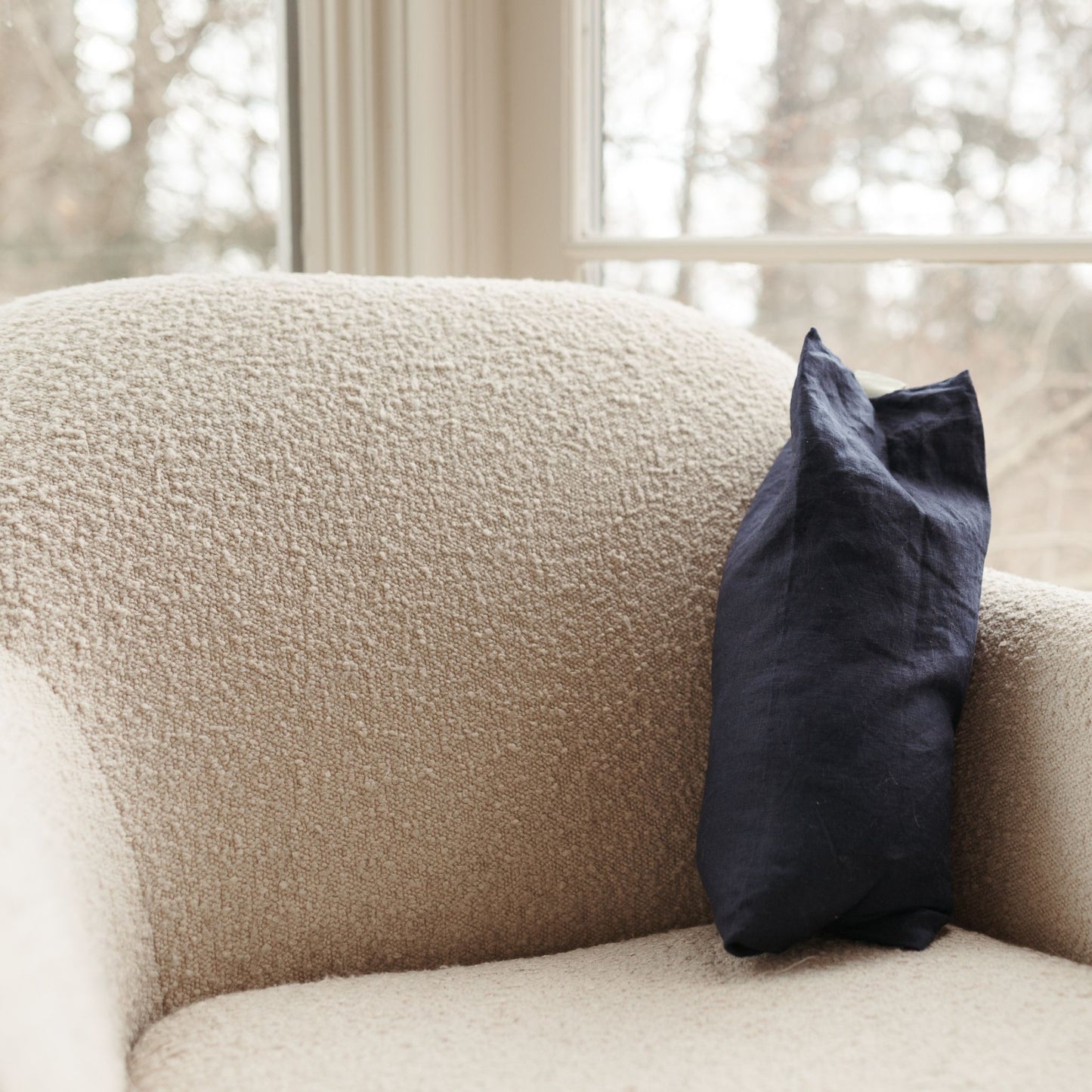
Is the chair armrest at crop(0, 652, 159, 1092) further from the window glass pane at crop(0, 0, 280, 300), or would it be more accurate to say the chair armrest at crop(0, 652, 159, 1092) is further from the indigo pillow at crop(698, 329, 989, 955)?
the window glass pane at crop(0, 0, 280, 300)

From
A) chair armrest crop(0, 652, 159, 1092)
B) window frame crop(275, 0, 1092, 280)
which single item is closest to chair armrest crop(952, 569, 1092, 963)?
chair armrest crop(0, 652, 159, 1092)

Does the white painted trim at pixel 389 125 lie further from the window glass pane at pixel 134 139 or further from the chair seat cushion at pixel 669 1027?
the chair seat cushion at pixel 669 1027

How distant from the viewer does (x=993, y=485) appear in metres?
1.48

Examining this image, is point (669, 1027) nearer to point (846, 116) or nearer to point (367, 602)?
point (367, 602)

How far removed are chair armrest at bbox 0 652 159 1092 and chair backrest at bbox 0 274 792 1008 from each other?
0.02m

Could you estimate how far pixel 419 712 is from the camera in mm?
793

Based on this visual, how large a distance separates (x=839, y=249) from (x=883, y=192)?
0.32 ft

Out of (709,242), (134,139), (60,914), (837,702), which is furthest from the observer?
(709,242)

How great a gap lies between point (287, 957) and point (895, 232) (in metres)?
1.15

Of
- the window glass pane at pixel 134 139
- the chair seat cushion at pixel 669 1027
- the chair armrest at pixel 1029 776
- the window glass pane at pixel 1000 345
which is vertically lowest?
the chair seat cushion at pixel 669 1027

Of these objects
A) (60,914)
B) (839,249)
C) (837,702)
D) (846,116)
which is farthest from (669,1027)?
(846,116)

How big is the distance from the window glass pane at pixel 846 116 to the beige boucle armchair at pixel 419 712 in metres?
0.68

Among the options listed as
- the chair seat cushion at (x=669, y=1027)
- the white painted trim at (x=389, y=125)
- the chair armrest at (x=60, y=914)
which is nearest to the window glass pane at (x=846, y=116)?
the white painted trim at (x=389, y=125)

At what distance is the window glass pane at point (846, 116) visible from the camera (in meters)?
1.35
